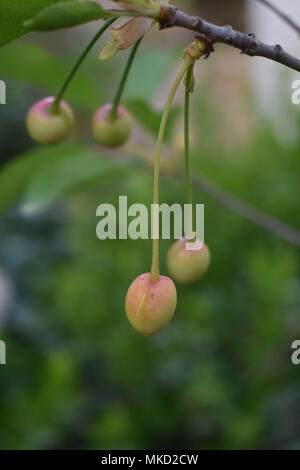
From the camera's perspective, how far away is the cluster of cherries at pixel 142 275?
0.72 meters

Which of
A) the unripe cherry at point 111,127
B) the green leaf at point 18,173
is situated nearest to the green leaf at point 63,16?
the unripe cherry at point 111,127

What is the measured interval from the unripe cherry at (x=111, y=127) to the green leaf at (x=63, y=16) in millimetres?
404

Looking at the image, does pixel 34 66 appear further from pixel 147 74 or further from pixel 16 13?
pixel 16 13

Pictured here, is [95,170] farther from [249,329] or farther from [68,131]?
[249,329]

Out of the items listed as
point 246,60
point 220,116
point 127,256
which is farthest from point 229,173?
point 246,60

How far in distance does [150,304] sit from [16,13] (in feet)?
1.11

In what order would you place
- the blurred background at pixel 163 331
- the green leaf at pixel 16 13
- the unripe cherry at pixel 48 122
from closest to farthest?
the green leaf at pixel 16 13 < the unripe cherry at pixel 48 122 < the blurred background at pixel 163 331

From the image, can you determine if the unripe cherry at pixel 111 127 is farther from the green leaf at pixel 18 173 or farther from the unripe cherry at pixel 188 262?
the green leaf at pixel 18 173

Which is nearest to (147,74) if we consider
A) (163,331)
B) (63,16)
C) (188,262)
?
(163,331)

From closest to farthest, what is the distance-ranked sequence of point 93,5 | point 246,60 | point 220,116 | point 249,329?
point 93,5 < point 249,329 < point 220,116 < point 246,60

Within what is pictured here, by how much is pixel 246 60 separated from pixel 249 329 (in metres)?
3.30

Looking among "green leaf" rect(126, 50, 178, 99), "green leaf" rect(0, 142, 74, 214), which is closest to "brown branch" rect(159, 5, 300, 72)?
"green leaf" rect(0, 142, 74, 214)

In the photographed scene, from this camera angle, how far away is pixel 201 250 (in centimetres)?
80

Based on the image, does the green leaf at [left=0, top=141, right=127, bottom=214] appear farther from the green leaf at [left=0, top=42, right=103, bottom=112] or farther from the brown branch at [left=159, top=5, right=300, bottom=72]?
the brown branch at [left=159, top=5, right=300, bottom=72]
